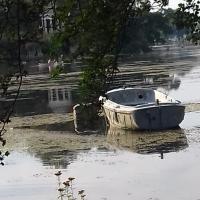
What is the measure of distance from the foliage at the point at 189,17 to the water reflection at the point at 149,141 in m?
9.68

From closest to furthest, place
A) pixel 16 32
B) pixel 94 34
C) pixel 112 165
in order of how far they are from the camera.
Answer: pixel 16 32
pixel 94 34
pixel 112 165

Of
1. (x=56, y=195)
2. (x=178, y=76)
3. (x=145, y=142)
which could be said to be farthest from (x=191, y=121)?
(x=178, y=76)

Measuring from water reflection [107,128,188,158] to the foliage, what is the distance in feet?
31.8

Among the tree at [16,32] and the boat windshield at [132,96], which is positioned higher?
the tree at [16,32]

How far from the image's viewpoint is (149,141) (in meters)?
15.7

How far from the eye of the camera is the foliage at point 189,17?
424cm

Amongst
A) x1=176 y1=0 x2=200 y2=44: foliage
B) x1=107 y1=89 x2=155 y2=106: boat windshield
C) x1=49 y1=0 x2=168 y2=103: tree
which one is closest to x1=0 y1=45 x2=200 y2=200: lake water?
x1=107 y1=89 x2=155 y2=106: boat windshield

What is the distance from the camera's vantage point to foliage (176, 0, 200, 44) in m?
4.24

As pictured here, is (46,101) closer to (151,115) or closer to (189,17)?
(151,115)

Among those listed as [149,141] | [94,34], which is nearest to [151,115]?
[149,141]

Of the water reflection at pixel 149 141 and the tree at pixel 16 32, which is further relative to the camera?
the water reflection at pixel 149 141

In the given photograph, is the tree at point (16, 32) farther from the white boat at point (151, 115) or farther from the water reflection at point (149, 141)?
the white boat at point (151, 115)

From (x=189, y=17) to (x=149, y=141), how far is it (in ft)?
37.7

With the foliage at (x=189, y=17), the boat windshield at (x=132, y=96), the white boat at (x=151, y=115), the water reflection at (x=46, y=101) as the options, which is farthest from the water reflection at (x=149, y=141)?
the foliage at (x=189, y=17)
